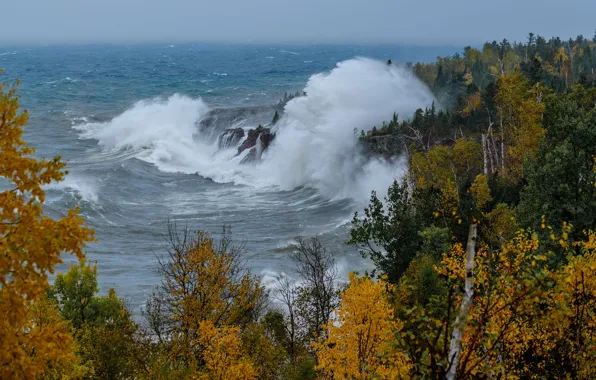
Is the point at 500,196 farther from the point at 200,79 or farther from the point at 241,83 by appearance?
the point at 200,79

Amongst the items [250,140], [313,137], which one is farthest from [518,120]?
[250,140]

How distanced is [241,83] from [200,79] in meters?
14.1

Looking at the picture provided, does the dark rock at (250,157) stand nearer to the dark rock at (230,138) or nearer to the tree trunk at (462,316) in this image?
the dark rock at (230,138)

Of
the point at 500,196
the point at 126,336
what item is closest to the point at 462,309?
the point at 126,336

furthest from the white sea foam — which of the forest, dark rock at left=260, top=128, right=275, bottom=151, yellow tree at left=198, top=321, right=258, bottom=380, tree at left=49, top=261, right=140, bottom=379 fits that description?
yellow tree at left=198, top=321, right=258, bottom=380

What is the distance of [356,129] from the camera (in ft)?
180

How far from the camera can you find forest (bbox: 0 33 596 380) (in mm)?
4734

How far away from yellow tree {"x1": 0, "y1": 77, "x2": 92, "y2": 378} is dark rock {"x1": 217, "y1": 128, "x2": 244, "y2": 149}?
197 feet

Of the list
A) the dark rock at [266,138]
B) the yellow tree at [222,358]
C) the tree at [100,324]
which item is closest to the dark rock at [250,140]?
the dark rock at [266,138]

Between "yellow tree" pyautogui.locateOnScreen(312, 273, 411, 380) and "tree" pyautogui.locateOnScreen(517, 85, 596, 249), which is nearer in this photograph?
Answer: "yellow tree" pyautogui.locateOnScreen(312, 273, 411, 380)

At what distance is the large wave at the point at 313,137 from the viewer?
49719 mm

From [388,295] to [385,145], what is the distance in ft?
120

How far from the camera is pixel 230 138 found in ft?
214

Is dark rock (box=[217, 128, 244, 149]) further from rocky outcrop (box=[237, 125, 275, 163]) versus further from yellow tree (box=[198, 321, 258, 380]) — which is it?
yellow tree (box=[198, 321, 258, 380])
